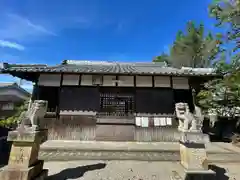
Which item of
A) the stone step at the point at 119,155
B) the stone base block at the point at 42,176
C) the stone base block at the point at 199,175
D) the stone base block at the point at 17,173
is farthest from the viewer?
the stone step at the point at 119,155

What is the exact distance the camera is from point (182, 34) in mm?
21047

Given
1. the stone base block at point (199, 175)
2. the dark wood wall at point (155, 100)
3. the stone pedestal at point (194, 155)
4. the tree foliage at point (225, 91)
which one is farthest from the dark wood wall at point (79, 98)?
the tree foliage at point (225, 91)

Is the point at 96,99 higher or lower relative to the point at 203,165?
higher

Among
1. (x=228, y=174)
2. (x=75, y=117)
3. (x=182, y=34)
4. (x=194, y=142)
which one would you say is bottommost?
(x=228, y=174)

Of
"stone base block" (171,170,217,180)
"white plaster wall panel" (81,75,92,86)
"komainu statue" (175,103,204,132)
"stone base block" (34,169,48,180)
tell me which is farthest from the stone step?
"white plaster wall panel" (81,75,92,86)

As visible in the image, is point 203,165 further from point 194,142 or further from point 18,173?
point 18,173

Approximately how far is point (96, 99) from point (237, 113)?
9894 mm

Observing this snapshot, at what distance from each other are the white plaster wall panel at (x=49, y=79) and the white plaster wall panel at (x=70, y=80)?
1.19ft

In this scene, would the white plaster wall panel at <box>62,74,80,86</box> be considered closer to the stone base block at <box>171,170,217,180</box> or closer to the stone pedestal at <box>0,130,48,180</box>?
the stone pedestal at <box>0,130,48,180</box>

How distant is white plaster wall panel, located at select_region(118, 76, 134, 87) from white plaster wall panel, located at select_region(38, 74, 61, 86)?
3774mm

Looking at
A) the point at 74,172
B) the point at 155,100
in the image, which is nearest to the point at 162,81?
the point at 155,100

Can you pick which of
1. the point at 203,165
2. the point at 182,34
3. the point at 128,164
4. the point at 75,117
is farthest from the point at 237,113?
the point at 182,34

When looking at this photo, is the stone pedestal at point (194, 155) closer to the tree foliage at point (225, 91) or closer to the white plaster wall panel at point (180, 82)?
the tree foliage at point (225, 91)

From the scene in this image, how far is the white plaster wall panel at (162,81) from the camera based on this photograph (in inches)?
338
